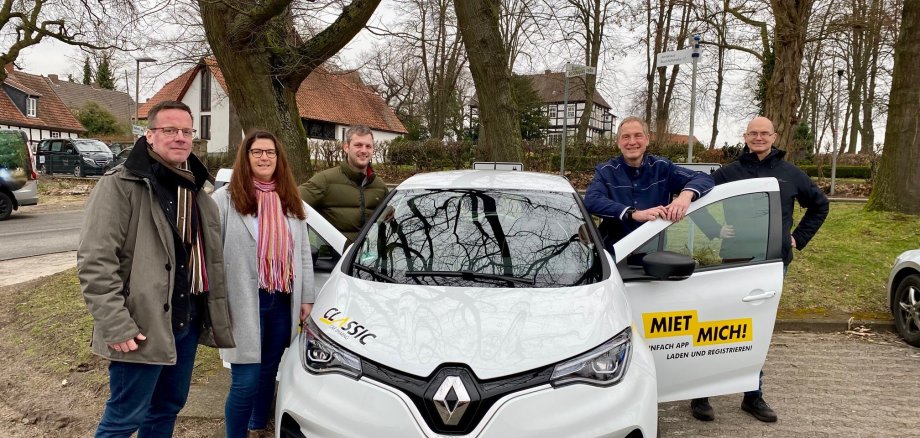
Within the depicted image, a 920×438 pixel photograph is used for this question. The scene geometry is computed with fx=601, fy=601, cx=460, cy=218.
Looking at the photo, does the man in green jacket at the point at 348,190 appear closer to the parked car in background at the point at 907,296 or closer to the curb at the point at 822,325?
the curb at the point at 822,325

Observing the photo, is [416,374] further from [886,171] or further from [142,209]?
[886,171]

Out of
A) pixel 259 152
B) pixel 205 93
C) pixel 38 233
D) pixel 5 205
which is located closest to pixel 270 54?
pixel 259 152

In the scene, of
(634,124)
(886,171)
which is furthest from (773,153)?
(886,171)

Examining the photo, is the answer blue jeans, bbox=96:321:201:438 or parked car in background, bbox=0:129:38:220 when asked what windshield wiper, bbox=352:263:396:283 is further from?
parked car in background, bbox=0:129:38:220

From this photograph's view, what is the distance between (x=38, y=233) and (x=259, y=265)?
11.6 m

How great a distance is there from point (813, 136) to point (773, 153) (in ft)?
112

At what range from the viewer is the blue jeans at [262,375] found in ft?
9.79

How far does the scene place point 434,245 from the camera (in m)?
3.20

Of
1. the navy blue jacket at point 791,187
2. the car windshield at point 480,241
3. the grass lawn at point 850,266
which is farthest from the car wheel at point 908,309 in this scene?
the car windshield at point 480,241

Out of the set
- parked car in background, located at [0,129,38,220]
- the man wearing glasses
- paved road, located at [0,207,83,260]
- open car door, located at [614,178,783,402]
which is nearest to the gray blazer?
the man wearing glasses

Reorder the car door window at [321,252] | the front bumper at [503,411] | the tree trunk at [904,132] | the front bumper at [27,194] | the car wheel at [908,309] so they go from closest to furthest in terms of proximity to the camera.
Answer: the front bumper at [503,411] → the car door window at [321,252] → the car wheel at [908,309] → the tree trunk at [904,132] → the front bumper at [27,194]

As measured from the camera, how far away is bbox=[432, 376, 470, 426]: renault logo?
222cm

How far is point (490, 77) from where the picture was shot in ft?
25.8

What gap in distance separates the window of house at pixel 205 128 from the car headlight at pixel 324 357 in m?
42.2
